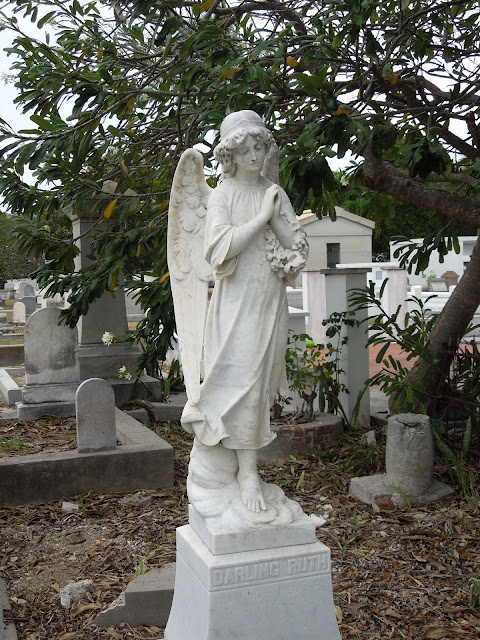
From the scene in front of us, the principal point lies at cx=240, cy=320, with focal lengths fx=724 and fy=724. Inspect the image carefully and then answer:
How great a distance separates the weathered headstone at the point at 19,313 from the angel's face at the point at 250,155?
1947cm

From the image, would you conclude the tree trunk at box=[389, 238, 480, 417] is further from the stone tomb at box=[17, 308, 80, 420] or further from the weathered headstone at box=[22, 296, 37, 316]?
the weathered headstone at box=[22, 296, 37, 316]

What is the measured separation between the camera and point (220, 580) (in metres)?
3.00

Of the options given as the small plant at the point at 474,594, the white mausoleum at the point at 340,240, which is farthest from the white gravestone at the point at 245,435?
the white mausoleum at the point at 340,240

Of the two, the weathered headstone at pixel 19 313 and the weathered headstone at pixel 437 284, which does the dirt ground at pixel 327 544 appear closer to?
the weathered headstone at pixel 19 313

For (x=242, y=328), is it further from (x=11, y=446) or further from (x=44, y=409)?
(x=44, y=409)

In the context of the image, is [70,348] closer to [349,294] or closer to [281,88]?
[349,294]

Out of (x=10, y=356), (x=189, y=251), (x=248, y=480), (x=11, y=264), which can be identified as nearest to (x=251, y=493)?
(x=248, y=480)

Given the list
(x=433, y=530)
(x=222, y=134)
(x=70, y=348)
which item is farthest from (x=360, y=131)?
(x=70, y=348)

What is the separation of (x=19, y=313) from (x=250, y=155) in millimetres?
19753

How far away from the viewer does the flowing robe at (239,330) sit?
124 inches

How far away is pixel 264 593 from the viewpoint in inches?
120

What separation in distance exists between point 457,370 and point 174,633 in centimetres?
401

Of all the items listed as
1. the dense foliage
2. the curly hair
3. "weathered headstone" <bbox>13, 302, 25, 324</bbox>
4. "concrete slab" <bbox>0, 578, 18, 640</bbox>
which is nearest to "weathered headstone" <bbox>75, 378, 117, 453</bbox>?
"concrete slab" <bbox>0, 578, 18, 640</bbox>

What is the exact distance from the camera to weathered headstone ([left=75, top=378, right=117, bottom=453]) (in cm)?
587
